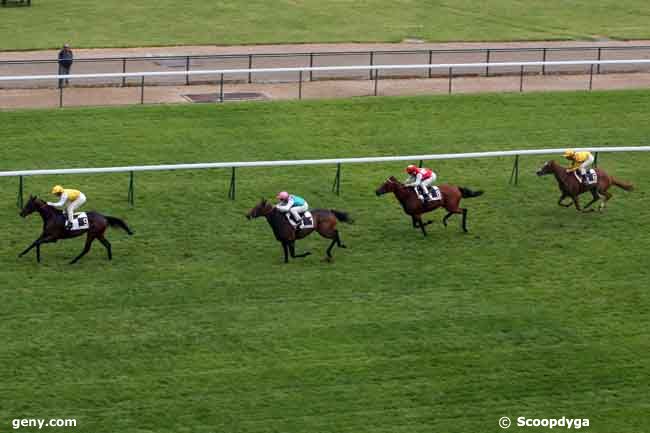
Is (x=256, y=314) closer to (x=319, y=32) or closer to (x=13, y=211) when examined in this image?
(x=13, y=211)

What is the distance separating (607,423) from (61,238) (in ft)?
28.5

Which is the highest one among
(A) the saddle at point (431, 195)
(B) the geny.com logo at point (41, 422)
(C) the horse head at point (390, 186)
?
(C) the horse head at point (390, 186)

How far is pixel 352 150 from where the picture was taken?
27.7 m

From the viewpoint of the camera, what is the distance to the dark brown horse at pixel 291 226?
70.3ft

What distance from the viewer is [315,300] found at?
20.4 meters

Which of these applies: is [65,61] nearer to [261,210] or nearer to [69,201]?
[69,201]

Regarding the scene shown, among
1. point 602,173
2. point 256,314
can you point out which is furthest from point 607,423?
point 602,173

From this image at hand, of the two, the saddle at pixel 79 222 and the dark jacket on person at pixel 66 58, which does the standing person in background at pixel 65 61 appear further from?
the saddle at pixel 79 222

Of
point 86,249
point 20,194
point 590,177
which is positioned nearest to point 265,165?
point 20,194

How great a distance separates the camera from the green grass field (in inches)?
1566

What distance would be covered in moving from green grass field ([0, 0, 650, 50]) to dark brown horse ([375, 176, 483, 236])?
16.9 m

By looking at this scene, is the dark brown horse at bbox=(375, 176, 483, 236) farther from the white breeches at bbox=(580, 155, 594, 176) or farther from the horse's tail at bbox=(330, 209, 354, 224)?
the white breeches at bbox=(580, 155, 594, 176)

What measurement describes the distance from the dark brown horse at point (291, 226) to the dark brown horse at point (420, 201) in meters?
1.18

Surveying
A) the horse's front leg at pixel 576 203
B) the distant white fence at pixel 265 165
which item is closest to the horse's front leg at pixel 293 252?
the distant white fence at pixel 265 165
